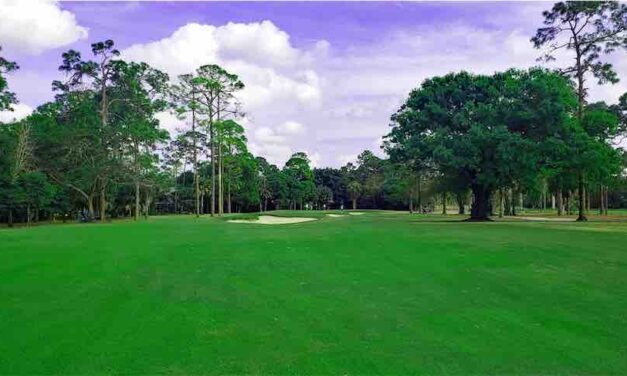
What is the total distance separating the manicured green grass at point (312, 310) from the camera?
7109mm

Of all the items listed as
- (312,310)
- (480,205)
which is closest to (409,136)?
(480,205)

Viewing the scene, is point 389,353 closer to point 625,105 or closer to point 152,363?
point 152,363

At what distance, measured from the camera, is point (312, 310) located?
9.52 meters

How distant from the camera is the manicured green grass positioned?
23.3 feet

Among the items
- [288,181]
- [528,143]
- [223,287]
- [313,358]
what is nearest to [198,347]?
[313,358]

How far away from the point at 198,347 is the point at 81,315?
2.91m

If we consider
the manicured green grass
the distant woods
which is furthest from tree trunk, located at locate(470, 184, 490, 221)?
the manicured green grass

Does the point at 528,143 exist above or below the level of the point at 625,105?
below

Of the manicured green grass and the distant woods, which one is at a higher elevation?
the distant woods

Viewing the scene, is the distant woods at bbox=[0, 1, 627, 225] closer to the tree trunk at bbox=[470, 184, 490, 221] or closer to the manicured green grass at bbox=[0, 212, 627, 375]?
the tree trunk at bbox=[470, 184, 490, 221]

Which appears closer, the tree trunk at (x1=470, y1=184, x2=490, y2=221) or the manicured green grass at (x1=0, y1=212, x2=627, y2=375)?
the manicured green grass at (x1=0, y1=212, x2=627, y2=375)

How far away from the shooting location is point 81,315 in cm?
908

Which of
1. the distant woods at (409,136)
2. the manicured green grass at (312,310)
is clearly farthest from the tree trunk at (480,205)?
the manicured green grass at (312,310)

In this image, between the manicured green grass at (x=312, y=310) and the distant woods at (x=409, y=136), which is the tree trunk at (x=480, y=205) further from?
the manicured green grass at (x=312, y=310)
